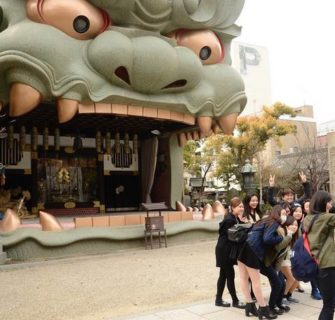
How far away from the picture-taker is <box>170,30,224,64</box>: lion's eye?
1295cm

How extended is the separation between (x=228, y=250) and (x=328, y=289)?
5.32ft

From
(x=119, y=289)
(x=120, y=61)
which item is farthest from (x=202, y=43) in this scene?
(x=119, y=289)

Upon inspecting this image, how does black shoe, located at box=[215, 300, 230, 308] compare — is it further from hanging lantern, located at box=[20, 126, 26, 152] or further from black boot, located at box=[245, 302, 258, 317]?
hanging lantern, located at box=[20, 126, 26, 152]

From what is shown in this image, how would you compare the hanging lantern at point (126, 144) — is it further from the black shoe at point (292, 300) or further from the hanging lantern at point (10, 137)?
the black shoe at point (292, 300)

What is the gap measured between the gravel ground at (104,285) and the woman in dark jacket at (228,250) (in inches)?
29.5

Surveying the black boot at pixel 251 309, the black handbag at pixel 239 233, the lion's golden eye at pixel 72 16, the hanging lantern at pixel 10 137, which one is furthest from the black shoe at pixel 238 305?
the hanging lantern at pixel 10 137

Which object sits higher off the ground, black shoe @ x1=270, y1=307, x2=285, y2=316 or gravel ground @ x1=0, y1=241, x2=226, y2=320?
black shoe @ x1=270, y1=307, x2=285, y2=316

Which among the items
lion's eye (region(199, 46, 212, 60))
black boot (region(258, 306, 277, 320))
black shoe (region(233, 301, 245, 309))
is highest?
lion's eye (region(199, 46, 212, 60))

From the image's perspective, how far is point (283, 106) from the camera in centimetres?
2706

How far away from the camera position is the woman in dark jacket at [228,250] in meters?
5.39

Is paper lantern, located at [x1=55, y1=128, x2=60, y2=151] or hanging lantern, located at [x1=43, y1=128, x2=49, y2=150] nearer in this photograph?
hanging lantern, located at [x1=43, y1=128, x2=49, y2=150]

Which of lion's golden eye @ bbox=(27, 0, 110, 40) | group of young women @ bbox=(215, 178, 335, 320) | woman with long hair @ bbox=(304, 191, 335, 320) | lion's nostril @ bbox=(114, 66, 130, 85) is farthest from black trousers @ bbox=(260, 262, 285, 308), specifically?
lion's golden eye @ bbox=(27, 0, 110, 40)

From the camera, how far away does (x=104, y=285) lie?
7.47 m

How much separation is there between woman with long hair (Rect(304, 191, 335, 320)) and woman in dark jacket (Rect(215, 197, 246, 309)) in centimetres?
125
